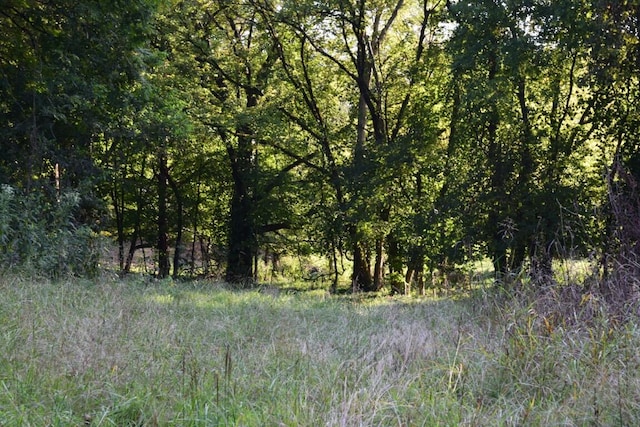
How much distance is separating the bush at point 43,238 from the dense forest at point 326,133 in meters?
0.04

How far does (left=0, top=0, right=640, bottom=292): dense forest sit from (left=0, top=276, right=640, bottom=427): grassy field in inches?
67.6

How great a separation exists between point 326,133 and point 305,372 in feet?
49.7

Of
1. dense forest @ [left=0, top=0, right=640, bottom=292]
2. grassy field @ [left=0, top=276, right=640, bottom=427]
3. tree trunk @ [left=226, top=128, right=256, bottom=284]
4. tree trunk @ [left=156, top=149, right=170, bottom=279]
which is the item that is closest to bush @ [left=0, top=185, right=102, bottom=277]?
dense forest @ [left=0, top=0, right=640, bottom=292]

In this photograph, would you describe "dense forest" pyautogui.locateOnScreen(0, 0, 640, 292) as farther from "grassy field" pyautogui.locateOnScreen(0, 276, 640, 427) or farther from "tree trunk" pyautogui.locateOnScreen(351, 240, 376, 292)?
"grassy field" pyautogui.locateOnScreen(0, 276, 640, 427)

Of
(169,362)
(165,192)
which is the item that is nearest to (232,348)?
(169,362)

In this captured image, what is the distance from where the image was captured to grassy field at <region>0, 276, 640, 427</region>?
3.00 metres

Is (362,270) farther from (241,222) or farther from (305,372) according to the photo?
(305,372)

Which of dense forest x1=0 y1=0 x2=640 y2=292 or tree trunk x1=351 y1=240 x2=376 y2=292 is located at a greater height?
dense forest x1=0 y1=0 x2=640 y2=292

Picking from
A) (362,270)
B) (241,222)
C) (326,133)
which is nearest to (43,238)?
(241,222)

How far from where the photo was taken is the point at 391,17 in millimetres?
17391

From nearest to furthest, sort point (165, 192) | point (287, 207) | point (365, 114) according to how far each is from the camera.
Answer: point (365, 114), point (287, 207), point (165, 192)

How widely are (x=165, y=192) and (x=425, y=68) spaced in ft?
38.2

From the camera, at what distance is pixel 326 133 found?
61.1 feet

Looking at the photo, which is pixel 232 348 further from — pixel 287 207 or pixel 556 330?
pixel 287 207
